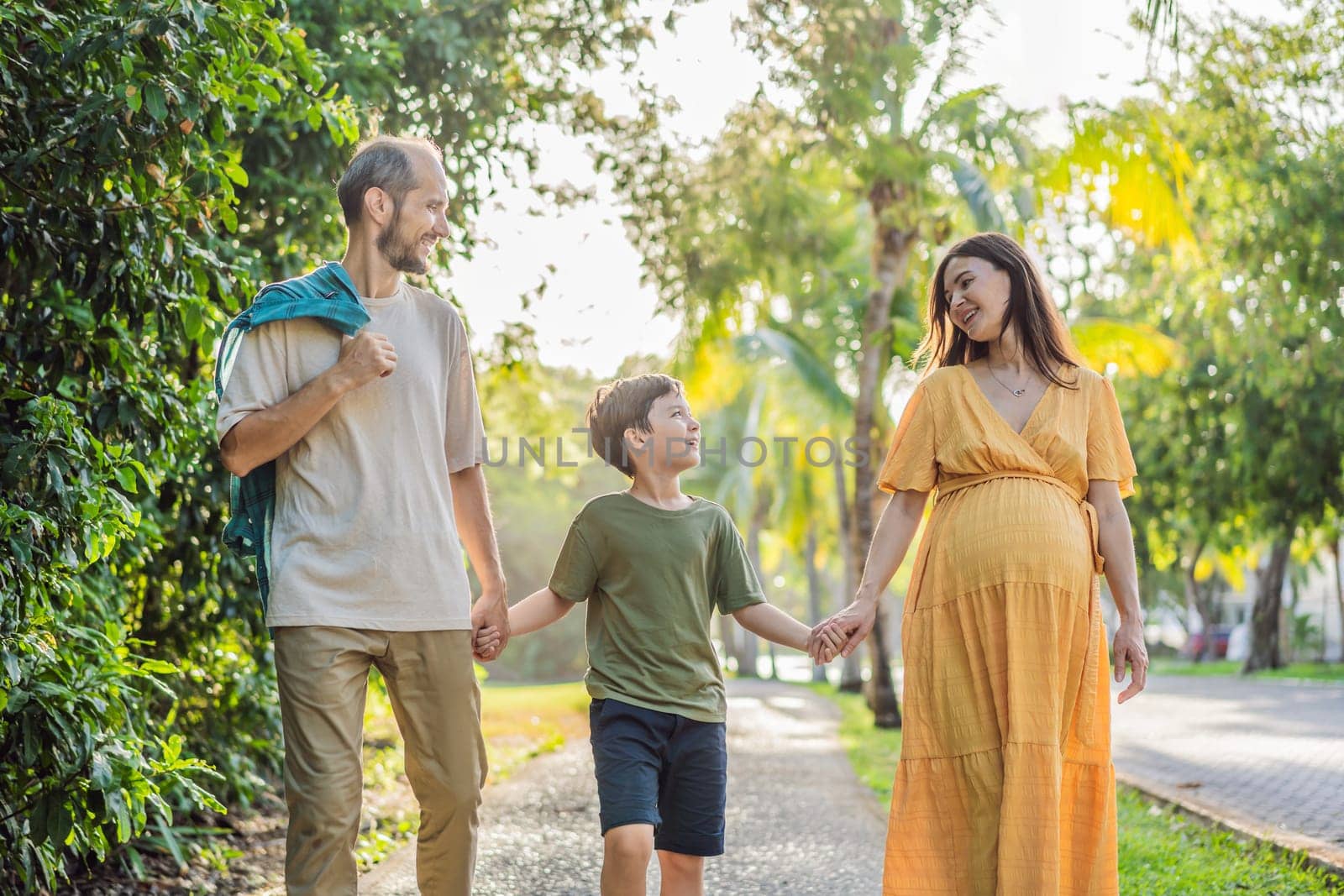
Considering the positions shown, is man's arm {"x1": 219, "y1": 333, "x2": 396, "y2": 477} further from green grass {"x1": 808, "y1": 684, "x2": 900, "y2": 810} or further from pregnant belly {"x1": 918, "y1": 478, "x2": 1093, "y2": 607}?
green grass {"x1": 808, "y1": 684, "x2": 900, "y2": 810}

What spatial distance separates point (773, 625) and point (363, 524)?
1.53 metres

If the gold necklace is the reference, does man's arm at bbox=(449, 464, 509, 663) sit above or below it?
below

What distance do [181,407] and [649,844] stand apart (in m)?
2.43

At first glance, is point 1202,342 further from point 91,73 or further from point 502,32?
point 91,73

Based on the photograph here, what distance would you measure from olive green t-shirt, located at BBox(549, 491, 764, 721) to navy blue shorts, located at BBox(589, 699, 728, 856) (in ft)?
0.14

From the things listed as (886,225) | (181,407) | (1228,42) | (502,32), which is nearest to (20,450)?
(181,407)

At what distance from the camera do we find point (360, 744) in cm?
318

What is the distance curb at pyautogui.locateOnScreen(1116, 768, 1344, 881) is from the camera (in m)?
5.79

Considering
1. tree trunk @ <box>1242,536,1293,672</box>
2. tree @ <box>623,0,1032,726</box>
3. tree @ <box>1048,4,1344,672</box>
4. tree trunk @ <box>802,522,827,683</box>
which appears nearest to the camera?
tree @ <box>623,0,1032,726</box>

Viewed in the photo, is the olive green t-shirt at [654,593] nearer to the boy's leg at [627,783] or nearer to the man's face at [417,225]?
the boy's leg at [627,783]

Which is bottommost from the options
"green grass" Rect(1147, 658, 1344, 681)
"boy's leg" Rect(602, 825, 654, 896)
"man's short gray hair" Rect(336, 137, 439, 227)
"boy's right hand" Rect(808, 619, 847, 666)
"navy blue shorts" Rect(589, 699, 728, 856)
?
"green grass" Rect(1147, 658, 1344, 681)

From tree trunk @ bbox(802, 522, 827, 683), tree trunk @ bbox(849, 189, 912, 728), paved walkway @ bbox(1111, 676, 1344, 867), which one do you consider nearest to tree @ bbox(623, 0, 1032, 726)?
tree trunk @ bbox(849, 189, 912, 728)

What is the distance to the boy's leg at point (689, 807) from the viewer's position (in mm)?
3883

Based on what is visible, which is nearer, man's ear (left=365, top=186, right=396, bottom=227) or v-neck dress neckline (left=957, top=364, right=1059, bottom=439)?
man's ear (left=365, top=186, right=396, bottom=227)
